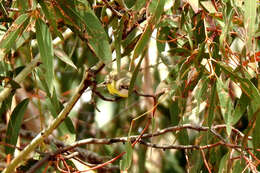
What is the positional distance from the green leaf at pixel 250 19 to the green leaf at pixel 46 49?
351mm

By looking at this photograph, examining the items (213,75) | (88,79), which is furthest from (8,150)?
(213,75)

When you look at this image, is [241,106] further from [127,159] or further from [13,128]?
[13,128]

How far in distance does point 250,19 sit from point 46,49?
0.37m

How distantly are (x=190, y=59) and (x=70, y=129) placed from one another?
394mm

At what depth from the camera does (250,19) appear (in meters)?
0.92

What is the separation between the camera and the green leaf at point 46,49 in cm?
98

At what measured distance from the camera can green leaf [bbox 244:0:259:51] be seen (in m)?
0.90

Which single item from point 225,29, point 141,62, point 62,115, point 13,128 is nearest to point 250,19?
point 225,29

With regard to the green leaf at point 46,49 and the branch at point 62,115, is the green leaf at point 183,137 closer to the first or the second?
the branch at point 62,115

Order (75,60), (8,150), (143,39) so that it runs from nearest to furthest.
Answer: (143,39) → (8,150) → (75,60)

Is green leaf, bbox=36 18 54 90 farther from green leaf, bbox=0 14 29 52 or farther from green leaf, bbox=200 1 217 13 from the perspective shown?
green leaf, bbox=200 1 217 13

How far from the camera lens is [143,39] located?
965 millimetres

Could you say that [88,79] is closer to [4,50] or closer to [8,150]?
[4,50]

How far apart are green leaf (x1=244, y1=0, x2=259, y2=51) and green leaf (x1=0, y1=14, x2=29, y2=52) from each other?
404 mm
